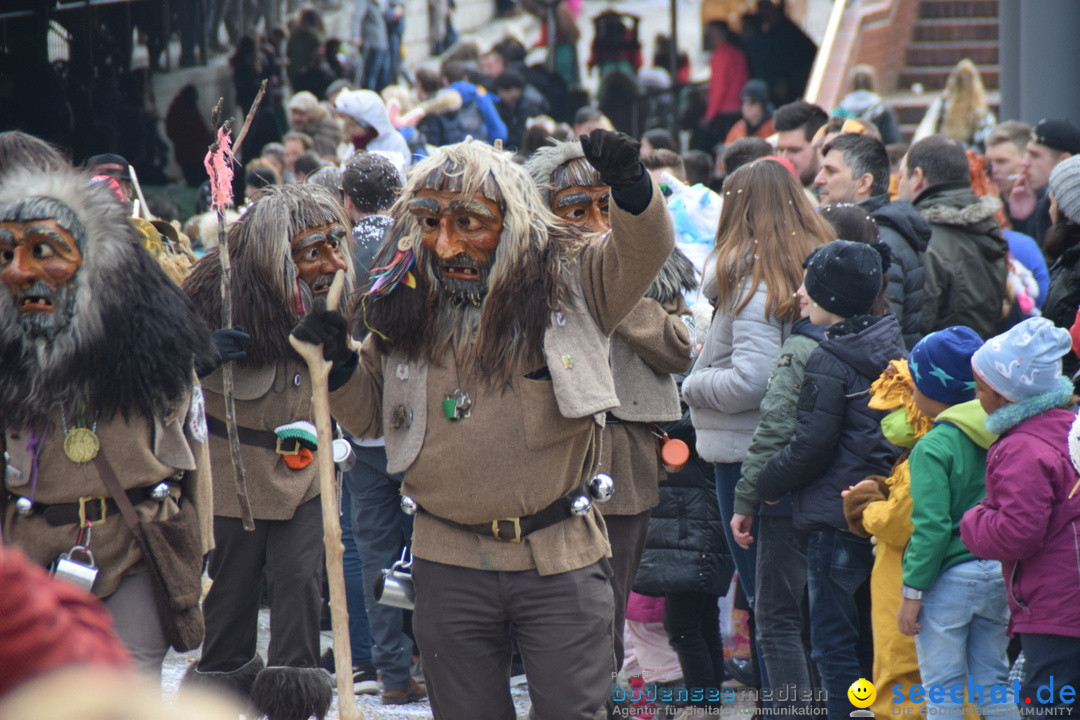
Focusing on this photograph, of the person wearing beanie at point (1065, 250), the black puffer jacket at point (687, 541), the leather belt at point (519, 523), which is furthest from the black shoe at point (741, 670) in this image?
the leather belt at point (519, 523)

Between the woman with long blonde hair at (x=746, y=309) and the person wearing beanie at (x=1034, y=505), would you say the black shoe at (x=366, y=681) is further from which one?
the person wearing beanie at (x=1034, y=505)

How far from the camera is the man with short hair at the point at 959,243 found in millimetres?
6035

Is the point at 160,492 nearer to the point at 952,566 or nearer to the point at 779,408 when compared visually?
the point at 779,408

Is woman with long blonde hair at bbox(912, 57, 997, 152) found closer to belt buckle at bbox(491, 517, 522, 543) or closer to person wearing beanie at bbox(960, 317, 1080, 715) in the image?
person wearing beanie at bbox(960, 317, 1080, 715)

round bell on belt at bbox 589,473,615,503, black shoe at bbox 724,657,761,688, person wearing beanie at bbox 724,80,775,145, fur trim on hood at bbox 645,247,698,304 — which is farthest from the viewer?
person wearing beanie at bbox 724,80,775,145

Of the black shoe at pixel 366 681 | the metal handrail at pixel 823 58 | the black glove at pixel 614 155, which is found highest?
the black glove at pixel 614 155

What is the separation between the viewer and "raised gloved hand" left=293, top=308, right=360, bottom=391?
333cm

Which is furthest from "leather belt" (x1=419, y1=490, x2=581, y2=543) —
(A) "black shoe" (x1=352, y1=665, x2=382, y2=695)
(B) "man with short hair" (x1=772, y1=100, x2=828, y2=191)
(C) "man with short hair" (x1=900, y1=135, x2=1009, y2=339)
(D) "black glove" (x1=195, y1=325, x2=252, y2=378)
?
(B) "man with short hair" (x1=772, y1=100, x2=828, y2=191)

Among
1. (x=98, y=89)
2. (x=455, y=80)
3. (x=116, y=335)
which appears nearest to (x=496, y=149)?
(x=116, y=335)

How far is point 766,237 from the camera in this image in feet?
15.8

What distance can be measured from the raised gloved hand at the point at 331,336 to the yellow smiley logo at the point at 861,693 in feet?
7.01

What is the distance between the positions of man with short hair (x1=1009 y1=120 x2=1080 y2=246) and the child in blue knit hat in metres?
2.90

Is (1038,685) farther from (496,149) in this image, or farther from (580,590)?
(496,149)

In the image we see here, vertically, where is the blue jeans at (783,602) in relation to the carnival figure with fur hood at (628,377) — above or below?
below
